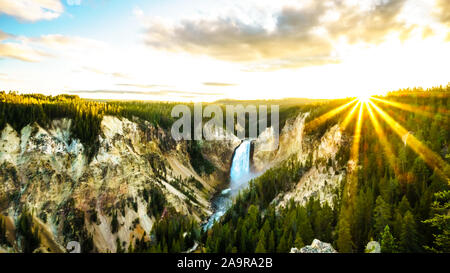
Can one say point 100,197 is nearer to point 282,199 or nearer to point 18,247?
point 18,247

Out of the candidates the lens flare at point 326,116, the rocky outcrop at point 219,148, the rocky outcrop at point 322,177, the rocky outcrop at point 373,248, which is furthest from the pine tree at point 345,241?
the rocky outcrop at point 219,148

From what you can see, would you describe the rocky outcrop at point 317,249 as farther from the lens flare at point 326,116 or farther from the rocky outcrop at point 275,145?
the rocky outcrop at point 275,145

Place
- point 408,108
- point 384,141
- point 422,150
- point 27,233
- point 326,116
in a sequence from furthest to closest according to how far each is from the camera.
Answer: point 326,116
point 408,108
point 384,141
point 27,233
point 422,150

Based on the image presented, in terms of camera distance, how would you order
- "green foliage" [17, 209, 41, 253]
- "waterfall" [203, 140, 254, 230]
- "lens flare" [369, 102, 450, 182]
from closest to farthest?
"lens flare" [369, 102, 450, 182] < "green foliage" [17, 209, 41, 253] < "waterfall" [203, 140, 254, 230]

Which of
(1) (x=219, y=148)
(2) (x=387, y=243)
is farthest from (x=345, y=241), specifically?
(1) (x=219, y=148)

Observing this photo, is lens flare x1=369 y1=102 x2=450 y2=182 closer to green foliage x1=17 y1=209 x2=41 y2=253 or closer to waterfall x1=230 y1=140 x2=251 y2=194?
waterfall x1=230 y1=140 x2=251 y2=194

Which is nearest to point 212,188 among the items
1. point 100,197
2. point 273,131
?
point 273,131

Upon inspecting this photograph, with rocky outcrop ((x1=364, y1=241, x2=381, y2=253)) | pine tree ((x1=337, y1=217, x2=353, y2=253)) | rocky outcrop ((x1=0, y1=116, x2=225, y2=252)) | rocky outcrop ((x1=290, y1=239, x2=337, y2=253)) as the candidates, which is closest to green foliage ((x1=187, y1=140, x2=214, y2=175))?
rocky outcrop ((x1=0, y1=116, x2=225, y2=252))

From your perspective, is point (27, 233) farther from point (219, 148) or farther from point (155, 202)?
point (219, 148)
